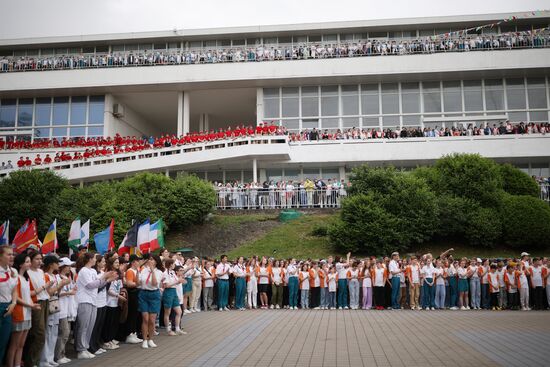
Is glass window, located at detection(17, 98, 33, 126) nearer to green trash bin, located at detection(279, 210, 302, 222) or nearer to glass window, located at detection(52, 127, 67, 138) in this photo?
glass window, located at detection(52, 127, 67, 138)

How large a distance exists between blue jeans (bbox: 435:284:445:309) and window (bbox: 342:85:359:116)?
71.2ft

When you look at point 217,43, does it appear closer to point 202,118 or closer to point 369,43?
point 202,118

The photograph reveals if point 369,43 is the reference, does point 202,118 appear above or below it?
below

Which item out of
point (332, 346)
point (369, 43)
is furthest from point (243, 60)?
point (332, 346)

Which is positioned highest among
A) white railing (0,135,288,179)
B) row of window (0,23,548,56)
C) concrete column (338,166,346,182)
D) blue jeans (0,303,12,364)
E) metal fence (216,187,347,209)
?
row of window (0,23,548,56)

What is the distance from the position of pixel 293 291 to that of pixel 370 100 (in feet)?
74.7

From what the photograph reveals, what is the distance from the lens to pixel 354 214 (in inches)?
871

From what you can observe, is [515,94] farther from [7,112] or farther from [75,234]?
[7,112]

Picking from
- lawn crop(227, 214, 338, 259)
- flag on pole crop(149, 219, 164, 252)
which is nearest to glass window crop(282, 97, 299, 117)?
lawn crop(227, 214, 338, 259)

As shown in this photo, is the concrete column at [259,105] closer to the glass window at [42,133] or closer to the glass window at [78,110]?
the glass window at [78,110]

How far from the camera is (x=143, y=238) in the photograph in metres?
13.7

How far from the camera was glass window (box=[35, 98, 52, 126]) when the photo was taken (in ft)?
130

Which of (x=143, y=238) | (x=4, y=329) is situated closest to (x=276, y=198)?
(x=143, y=238)

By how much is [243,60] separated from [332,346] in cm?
2990
